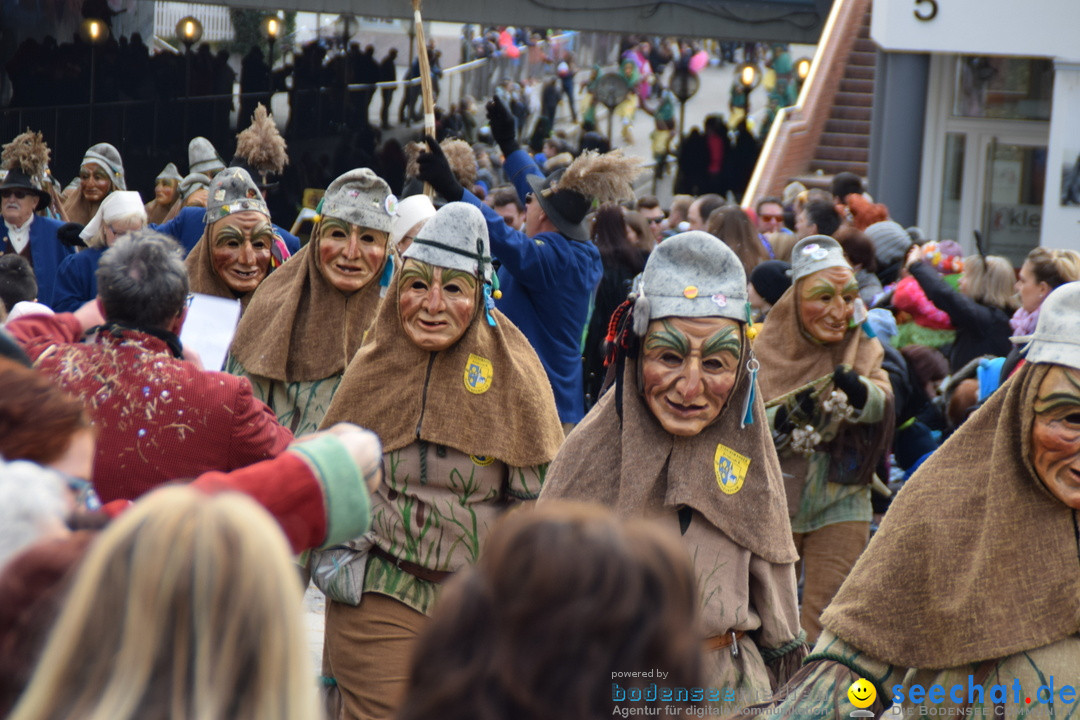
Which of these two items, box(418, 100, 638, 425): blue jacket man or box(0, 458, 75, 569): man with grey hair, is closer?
box(0, 458, 75, 569): man with grey hair

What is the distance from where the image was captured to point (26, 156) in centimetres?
829

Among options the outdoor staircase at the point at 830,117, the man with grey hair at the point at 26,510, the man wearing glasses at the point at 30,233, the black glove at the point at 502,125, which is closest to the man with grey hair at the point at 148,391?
the man with grey hair at the point at 26,510

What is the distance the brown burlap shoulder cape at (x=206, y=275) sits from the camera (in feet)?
18.7

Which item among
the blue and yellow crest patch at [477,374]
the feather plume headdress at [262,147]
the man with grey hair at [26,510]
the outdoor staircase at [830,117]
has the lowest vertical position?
the blue and yellow crest patch at [477,374]

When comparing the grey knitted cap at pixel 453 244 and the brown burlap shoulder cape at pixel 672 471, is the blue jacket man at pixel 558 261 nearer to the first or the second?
the grey knitted cap at pixel 453 244

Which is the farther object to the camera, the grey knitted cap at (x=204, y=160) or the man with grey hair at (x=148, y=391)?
the grey knitted cap at (x=204, y=160)

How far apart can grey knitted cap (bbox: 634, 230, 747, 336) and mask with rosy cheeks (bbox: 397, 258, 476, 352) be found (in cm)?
75

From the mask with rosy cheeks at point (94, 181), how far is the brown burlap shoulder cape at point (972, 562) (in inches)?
295

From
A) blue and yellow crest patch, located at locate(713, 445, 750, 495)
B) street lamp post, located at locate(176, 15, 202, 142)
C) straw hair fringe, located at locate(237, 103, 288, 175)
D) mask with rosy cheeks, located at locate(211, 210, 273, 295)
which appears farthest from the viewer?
street lamp post, located at locate(176, 15, 202, 142)

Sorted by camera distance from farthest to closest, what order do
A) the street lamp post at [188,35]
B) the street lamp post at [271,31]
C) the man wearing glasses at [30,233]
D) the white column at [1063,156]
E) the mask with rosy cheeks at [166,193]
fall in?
the street lamp post at [271,31]
the street lamp post at [188,35]
the white column at [1063,156]
the mask with rosy cheeks at [166,193]
the man wearing glasses at [30,233]

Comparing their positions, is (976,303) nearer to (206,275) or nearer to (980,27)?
(206,275)

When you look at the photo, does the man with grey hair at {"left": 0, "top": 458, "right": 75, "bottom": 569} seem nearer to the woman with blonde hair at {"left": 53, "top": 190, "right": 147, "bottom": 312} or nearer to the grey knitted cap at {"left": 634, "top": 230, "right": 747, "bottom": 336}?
the grey knitted cap at {"left": 634, "top": 230, "right": 747, "bottom": 336}

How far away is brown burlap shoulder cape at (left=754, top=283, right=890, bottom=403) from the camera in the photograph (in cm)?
530

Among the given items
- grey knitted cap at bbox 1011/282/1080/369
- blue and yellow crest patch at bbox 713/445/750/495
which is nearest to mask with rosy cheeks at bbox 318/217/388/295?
blue and yellow crest patch at bbox 713/445/750/495
